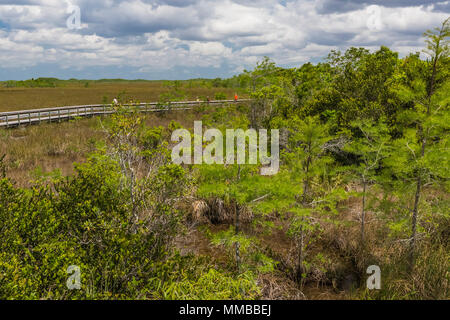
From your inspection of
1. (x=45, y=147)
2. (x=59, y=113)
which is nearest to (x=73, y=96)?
(x=59, y=113)

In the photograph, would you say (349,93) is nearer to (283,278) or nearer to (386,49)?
(386,49)

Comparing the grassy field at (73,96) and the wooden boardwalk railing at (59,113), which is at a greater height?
the grassy field at (73,96)

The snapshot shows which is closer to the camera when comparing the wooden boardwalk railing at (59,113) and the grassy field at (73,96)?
the wooden boardwalk railing at (59,113)

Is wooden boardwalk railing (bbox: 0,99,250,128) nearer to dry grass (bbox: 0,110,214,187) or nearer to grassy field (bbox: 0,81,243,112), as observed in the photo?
dry grass (bbox: 0,110,214,187)

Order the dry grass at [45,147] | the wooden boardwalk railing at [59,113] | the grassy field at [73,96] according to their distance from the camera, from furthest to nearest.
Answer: the grassy field at [73,96]
the wooden boardwalk railing at [59,113]
the dry grass at [45,147]

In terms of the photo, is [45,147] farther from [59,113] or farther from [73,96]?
[73,96]

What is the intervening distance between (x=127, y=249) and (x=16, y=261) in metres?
1.66

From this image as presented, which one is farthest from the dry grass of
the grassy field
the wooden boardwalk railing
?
the grassy field

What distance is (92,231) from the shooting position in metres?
6.14

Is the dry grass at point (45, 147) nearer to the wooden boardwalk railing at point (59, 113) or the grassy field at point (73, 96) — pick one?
the wooden boardwalk railing at point (59, 113)

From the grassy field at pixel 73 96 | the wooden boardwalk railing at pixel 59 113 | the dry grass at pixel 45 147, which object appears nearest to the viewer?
A: the dry grass at pixel 45 147

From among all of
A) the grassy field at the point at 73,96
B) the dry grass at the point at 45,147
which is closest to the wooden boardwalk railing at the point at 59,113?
the dry grass at the point at 45,147

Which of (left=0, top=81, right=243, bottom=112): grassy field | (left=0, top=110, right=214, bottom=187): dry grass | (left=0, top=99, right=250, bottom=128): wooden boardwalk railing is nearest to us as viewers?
(left=0, top=110, right=214, bottom=187): dry grass
